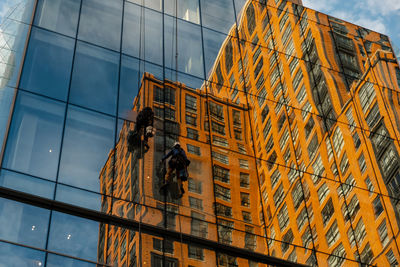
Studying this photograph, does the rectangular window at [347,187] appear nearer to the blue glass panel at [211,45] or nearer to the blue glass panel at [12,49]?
the blue glass panel at [211,45]

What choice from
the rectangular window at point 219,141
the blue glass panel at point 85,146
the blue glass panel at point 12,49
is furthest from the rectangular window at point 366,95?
the blue glass panel at point 12,49

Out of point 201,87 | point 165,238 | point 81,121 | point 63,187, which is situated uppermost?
point 201,87

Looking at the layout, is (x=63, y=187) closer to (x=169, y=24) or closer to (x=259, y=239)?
(x=259, y=239)

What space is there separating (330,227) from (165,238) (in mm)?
7720

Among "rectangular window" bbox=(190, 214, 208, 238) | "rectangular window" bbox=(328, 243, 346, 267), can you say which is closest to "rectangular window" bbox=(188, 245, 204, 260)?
"rectangular window" bbox=(190, 214, 208, 238)

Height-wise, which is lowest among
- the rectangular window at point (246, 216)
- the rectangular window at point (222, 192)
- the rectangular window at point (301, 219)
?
the rectangular window at point (246, 216)

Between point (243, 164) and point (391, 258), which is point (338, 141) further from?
point (391, 258)

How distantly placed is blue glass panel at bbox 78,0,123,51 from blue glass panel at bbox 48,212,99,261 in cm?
910

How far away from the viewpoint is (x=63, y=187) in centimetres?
2264

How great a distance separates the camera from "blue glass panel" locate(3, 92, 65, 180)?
2245cm

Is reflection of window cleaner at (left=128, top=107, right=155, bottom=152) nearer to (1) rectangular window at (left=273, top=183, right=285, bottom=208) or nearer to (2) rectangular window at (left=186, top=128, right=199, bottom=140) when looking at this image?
(2) rectangular window at (left=186, top=128, right=199, bottom=140)

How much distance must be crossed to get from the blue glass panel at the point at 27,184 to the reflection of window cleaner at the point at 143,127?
3944mm

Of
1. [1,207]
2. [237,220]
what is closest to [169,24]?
[237,220]

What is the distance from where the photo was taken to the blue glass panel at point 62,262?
20.6 meters
